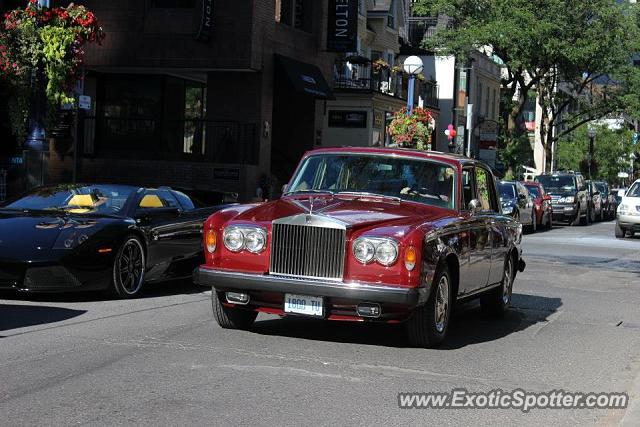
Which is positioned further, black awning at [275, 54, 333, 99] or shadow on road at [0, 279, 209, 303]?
black awning at [275, 54, 333, 99]

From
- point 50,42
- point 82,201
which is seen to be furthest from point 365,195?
point 50,42

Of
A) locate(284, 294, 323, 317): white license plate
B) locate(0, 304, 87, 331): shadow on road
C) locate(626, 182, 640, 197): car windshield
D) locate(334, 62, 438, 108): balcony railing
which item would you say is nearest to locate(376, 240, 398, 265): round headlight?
locate(284, 294, 323, 317): white license plate

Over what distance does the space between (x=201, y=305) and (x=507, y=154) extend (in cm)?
3747

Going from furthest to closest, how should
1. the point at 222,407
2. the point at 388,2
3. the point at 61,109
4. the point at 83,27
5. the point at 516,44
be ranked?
the point at 388,2, the point at 516,44, the point at 61,109, the point at 83,27, the point at 222,407

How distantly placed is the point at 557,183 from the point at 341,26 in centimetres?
1070

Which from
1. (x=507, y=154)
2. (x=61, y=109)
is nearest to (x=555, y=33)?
(x=507, y=154)

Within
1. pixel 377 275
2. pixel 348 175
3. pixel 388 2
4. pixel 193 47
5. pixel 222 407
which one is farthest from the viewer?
pixel 388 2

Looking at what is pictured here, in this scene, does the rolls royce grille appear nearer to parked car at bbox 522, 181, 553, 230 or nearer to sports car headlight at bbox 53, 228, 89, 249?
sports car headlight at bbox 53, 228, 89, 249

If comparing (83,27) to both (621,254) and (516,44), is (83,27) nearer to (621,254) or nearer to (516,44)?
(621,254)

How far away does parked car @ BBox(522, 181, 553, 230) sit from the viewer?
3162cm

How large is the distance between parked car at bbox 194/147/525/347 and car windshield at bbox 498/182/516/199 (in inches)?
737

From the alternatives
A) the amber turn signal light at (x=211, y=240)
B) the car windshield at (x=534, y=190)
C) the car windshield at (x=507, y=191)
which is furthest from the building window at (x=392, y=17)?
the amber turn signal light at (x=211, y=240)

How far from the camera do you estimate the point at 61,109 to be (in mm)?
22078

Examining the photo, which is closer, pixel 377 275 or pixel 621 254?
pixel 377 275
